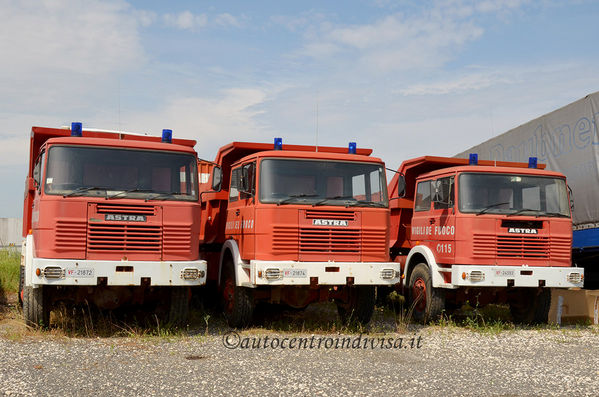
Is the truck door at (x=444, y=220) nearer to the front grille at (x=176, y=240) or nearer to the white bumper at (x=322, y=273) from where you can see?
the white bumper at (x=322, y=273)

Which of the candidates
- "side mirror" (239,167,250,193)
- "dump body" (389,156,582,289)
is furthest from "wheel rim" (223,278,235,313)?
"dump body" (389,156,582,289)

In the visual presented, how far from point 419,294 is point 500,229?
76.0 inches

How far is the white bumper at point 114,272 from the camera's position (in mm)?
8305

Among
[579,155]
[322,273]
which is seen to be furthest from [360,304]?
[579,155]

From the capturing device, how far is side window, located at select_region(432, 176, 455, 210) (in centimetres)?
1064

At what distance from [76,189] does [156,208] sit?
3.51 ft

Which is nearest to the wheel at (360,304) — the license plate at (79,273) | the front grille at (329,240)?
the front grille at (329,240)

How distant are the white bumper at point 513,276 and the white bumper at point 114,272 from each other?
13.5 ft

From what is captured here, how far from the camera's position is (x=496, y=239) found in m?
10.3

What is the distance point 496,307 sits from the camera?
13148mm

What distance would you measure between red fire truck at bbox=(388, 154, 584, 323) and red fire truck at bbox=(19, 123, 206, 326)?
3533 mm

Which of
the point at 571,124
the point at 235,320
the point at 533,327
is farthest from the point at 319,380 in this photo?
the point at 571,124

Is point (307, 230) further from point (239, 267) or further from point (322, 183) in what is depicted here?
point (239, 267)

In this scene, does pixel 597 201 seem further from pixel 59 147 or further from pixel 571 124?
pixel 59 147
